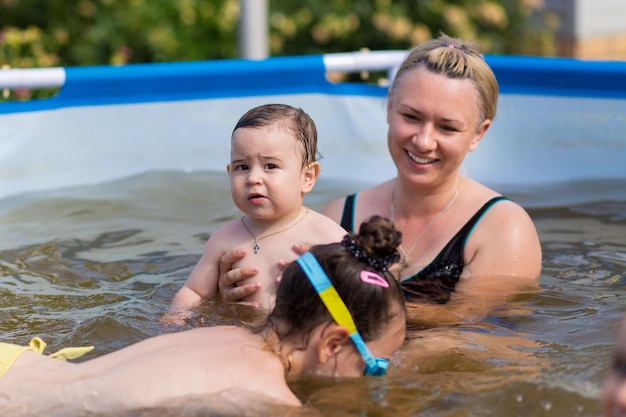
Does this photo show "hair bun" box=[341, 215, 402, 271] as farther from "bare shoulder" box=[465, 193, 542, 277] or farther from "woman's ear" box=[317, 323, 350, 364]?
"bare shoulder" box=[465, 193, 542, 277]

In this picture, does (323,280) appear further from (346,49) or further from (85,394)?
(346,49)

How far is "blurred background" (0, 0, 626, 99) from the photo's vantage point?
8727mm

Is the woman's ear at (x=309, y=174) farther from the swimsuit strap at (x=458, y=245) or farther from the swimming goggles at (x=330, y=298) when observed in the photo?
the swimming goggles at (x=330, y=298)

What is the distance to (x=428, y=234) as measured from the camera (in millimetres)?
4078

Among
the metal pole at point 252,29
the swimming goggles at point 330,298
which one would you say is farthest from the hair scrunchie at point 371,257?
the metal pole at point 252,29

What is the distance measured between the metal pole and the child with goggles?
4214mm

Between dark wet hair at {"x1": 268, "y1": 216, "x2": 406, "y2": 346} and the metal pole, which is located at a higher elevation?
the metal pole

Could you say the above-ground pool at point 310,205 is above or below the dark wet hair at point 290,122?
below

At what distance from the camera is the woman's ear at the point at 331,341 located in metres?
2.85

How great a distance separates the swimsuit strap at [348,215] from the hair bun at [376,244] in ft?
4.32

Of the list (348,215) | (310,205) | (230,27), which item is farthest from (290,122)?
(230,27)

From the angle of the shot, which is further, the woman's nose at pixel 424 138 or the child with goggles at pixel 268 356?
the woman's nose at pixel 424 138

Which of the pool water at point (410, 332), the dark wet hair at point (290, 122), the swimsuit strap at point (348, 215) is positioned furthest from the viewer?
the swimsuit strap at point (348, 215)

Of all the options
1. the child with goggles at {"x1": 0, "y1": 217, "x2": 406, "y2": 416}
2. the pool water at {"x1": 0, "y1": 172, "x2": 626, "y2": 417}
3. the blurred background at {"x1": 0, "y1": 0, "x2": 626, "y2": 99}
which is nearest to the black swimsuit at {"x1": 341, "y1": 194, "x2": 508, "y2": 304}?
the pool water at {"x1": 0, "y1": 172, "x2": 626, "y2": 417}
